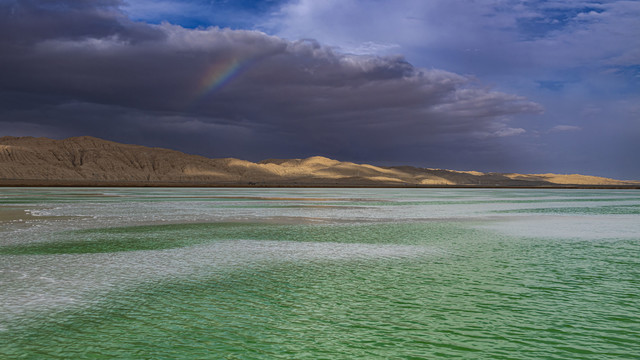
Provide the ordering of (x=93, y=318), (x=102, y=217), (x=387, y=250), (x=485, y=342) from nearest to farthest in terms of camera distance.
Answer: (x=485, y=342), (x=93, y=318), (x=387, y=250), (x=102, y=217)

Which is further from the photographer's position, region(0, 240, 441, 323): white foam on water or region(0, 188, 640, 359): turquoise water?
region(0, 240, 441, 323): white foam on water

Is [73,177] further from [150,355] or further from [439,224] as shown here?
[150,355]

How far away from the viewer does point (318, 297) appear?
34.9 ft

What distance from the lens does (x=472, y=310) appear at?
9.52m

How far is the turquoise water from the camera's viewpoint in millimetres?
7691

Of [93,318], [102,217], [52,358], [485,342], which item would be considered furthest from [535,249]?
[102,217]

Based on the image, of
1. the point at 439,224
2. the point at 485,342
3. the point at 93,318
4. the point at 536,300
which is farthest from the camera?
the point at 439,224

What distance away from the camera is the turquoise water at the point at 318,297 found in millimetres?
7691

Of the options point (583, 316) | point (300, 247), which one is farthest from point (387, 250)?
point (583, 316)

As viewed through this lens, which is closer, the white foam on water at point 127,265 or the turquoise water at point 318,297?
the turquoise water at point 318,297

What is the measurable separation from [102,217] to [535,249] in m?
22.5

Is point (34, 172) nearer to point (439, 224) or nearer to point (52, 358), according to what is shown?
point (439, 224)

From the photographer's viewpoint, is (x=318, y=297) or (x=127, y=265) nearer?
(x=318, y=297)

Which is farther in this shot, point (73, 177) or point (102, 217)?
point (73, 177)
